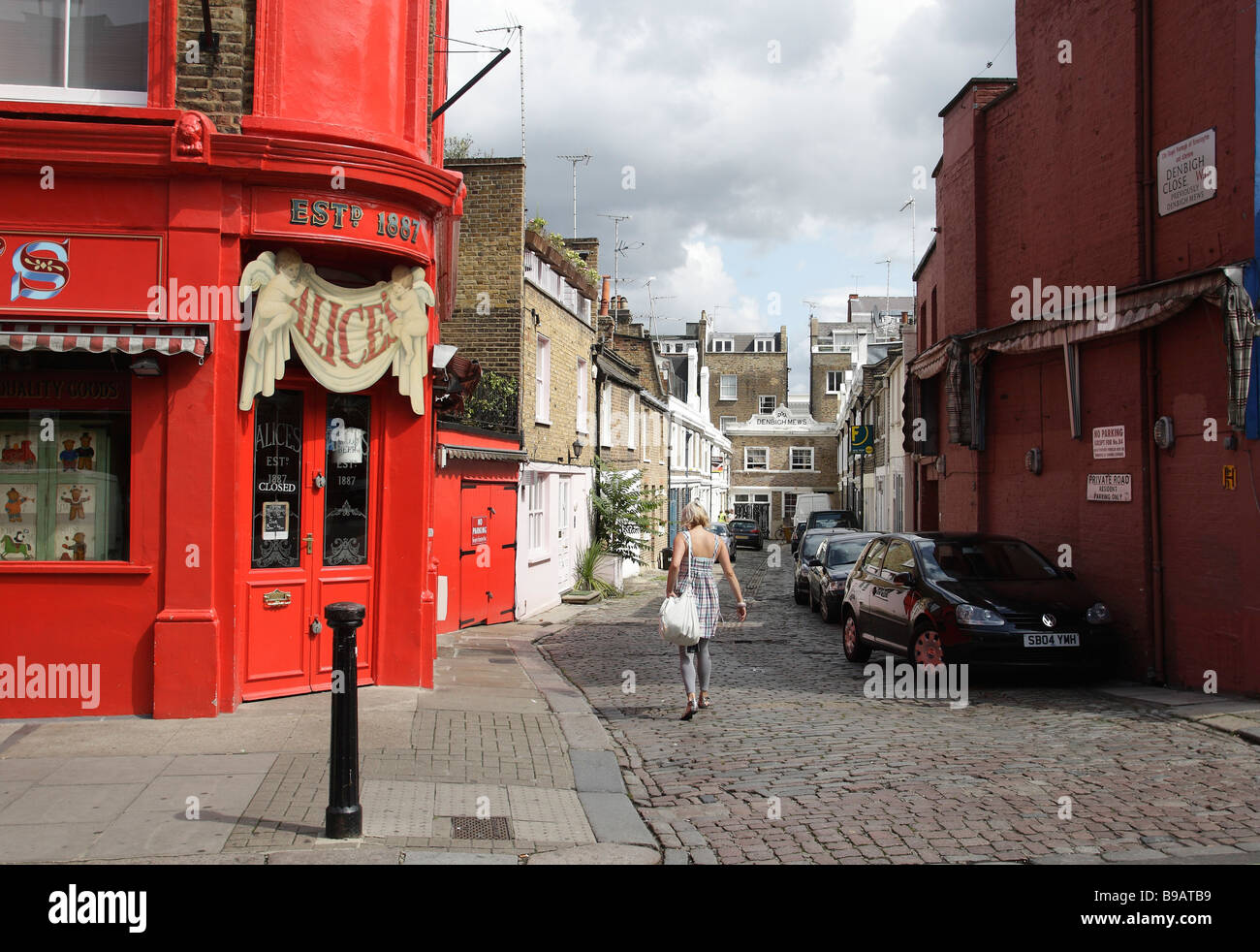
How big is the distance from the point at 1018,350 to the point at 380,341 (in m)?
8.23

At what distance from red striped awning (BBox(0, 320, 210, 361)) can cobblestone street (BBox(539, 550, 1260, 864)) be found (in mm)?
4503

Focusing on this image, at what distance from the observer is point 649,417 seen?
105ft

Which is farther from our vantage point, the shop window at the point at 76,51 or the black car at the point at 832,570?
the black car at the point at 832,570

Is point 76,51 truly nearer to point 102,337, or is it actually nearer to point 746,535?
point 102,337

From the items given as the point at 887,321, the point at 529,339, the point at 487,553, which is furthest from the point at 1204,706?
the point at 887,321

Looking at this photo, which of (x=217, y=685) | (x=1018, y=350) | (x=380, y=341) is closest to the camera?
(x=217, y=685)

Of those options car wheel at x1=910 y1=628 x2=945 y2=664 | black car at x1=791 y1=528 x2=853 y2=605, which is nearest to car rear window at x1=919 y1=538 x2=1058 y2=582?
car wheel at x1=910 y1=628 x2=945 y2=664

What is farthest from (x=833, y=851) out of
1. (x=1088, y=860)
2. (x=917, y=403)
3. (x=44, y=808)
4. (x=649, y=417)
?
(x=649, y=417)

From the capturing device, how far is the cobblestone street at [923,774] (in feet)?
18.4

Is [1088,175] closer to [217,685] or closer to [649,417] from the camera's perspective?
[217,685]

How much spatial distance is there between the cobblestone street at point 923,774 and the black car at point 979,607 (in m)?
0.48

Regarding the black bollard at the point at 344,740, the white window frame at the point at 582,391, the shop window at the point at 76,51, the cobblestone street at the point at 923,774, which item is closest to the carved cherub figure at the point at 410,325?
the shop window at the point at 76,51

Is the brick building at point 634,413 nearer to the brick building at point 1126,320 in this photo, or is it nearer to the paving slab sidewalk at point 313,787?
the brick building at point 1126,320

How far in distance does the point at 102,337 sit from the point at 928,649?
25.4 ft
